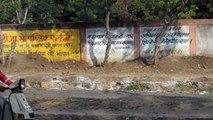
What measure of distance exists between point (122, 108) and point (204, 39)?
11776 mm

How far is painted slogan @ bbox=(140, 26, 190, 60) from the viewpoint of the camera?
2108cm

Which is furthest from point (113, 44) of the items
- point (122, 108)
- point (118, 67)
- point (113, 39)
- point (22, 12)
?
point (22, 12)

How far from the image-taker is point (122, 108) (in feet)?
32.8

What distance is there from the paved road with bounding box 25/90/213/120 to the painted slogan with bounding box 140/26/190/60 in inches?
385

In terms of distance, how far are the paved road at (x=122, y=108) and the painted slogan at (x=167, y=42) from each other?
9782 millimetres

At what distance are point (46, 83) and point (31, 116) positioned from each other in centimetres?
1272

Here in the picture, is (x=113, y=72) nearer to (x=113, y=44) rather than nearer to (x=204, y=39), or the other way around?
(x=113, y=44)

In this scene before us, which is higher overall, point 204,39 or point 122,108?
point 204,39

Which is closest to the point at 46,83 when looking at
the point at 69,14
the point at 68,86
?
the point at 68,86

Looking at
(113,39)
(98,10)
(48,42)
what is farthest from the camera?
(98,10)

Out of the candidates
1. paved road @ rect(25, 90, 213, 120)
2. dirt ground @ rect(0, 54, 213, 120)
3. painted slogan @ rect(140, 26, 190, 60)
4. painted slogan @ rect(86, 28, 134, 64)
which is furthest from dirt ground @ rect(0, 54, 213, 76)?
paved road @ rect(25, 90, 213, 120)

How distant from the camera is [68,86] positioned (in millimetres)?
17438

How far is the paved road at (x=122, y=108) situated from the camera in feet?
29.5

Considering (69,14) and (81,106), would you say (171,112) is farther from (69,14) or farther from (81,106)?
(69,14)
